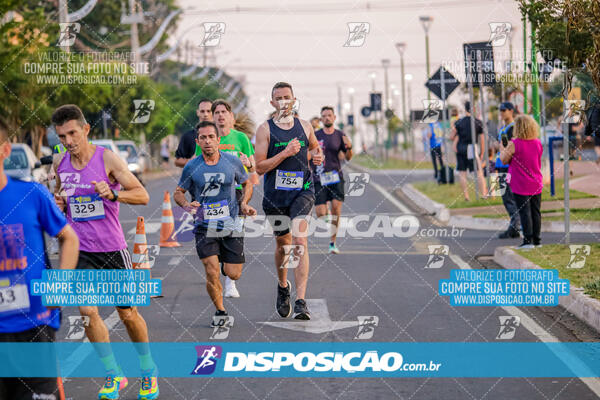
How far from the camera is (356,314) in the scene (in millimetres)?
9953

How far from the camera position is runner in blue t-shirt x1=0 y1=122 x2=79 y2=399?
4922 millimetres

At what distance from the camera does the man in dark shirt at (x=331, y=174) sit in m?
15.1

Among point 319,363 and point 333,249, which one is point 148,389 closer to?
point 319,363

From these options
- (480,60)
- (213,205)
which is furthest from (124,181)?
(480,60)

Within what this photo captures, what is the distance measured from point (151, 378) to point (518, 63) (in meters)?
15.2

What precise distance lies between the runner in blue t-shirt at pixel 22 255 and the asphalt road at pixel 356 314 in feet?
7.00

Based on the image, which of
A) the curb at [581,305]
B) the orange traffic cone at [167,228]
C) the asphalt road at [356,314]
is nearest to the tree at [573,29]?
the curb at [581,305]

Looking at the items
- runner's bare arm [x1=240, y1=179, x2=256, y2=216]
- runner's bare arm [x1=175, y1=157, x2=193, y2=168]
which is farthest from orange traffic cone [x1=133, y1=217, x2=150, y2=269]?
runner's bare arm [x1=240, y1=179, x2=256, y2=216]

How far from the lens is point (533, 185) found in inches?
554

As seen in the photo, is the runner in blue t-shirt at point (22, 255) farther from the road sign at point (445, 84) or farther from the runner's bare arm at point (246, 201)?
the road sign at point (445, 84)

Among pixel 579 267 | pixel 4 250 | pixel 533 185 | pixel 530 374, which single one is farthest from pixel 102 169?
pixel 533 185

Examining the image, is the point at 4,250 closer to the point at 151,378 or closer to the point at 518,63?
the point at 151,378

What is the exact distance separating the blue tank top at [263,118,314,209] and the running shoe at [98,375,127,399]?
3.55 metres

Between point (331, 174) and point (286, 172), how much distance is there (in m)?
5.10
